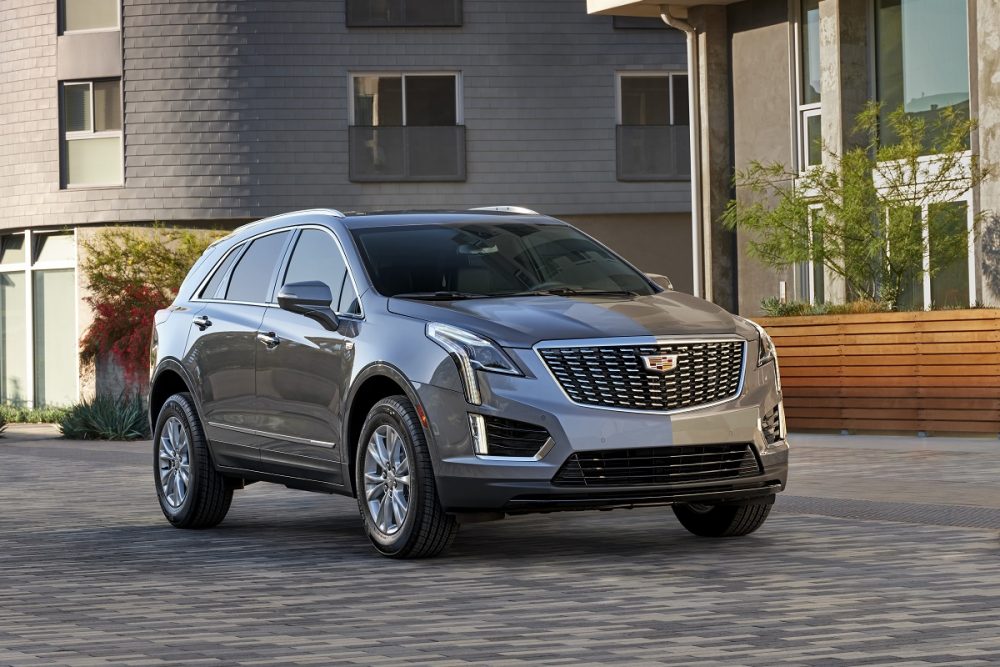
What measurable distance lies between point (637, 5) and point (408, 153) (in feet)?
35.8

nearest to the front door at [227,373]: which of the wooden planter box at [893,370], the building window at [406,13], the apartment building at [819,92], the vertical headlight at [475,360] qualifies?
the vertical headlight at [475,360]

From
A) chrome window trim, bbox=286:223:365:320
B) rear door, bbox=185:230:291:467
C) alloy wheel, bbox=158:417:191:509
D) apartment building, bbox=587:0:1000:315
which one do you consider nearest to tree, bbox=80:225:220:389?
apartment building, bbox=587:0:1000:315

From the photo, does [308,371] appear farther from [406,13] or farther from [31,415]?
[406,13]

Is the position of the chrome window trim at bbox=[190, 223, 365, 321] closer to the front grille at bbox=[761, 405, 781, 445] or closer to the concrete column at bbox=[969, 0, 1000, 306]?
the front grille at bbox=[761, 405, 781, 445]

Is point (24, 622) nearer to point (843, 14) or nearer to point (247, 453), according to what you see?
point (247, 453)

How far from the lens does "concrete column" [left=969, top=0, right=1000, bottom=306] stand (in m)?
20.2

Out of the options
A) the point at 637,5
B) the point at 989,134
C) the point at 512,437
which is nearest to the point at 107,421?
the point at 637,5

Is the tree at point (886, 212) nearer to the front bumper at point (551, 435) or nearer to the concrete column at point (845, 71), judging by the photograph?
the concrete column at point (845, 71)

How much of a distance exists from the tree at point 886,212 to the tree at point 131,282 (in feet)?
50.0

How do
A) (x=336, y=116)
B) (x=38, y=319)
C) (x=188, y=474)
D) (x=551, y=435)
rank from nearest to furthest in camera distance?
1. (x=551, y=435)
2. (x=188, y=474)
3. (x=336, y=116)
4. (x=38, y=319)

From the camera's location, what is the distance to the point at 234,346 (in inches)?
447

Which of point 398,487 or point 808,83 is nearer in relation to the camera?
point 398,487

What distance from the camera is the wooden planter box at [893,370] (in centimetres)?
1802

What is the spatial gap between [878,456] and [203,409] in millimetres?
7095
